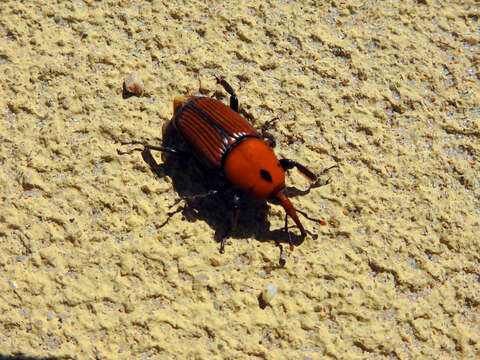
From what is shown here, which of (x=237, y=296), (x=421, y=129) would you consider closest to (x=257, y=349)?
(x=237, y=296)

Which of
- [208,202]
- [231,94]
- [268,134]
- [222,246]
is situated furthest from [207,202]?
[231,94]

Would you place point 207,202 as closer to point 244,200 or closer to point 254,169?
point 244,200

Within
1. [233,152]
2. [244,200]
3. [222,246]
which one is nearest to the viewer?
[222,246]

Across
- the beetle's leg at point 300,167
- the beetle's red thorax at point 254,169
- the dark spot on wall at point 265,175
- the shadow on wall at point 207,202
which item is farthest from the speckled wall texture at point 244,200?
the dark spot on wall at point 265,175

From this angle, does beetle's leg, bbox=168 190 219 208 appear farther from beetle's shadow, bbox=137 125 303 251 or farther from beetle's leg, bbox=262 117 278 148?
beetle's leg, bbox=262 117 278 148

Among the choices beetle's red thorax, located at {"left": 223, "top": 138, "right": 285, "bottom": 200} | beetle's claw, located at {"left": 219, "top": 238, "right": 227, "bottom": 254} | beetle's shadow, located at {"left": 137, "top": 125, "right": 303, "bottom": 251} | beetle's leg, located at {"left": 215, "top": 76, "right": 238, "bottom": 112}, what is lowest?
beetle's claw, located at {"left": 219, "top": 238, "right": 227, "bottom": 254}

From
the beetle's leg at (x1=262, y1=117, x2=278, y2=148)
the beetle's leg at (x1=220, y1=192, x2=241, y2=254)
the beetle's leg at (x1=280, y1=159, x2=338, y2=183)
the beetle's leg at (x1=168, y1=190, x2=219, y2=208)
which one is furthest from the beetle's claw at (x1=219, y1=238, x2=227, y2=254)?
the beetle's leg at (x1=262, y1=117, x2=278, y2=148)

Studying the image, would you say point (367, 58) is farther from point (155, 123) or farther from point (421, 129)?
point (155, 123)
